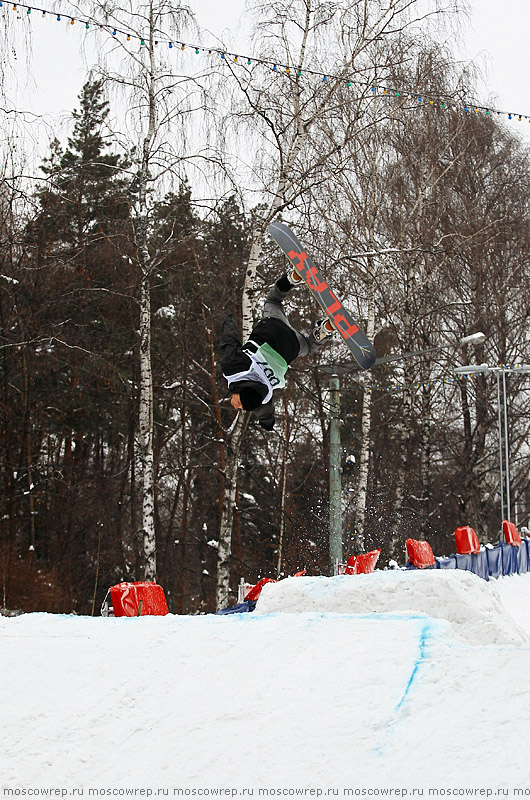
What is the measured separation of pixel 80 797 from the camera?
3.67 metres

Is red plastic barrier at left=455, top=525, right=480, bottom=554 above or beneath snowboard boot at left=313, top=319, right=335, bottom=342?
beneath

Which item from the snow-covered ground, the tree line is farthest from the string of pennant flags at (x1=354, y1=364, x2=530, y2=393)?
the snow-covered ground

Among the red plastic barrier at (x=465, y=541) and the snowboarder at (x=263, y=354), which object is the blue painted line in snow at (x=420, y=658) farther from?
the red plastic barrier at (x=465, y=541)

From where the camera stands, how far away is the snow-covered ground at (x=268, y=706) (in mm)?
3586

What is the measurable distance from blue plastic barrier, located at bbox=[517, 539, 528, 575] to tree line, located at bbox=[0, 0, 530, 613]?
3.12 m

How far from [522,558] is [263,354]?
14.1 metres

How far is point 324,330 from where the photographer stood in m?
6.75

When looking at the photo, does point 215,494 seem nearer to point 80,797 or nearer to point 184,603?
point 184,603

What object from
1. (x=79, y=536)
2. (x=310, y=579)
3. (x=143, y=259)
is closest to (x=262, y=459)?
(x=79, y=536)

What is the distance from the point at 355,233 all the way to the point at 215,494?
10.8 meters

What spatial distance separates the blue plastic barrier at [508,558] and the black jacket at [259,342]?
12.0 meters

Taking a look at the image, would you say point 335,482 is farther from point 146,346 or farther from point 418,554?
point 146,346

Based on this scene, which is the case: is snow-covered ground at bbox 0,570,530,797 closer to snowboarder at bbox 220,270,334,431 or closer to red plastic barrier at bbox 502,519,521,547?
snowboarder at bbox 220,270,334,431

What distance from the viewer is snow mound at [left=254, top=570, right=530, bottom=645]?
246 inches
